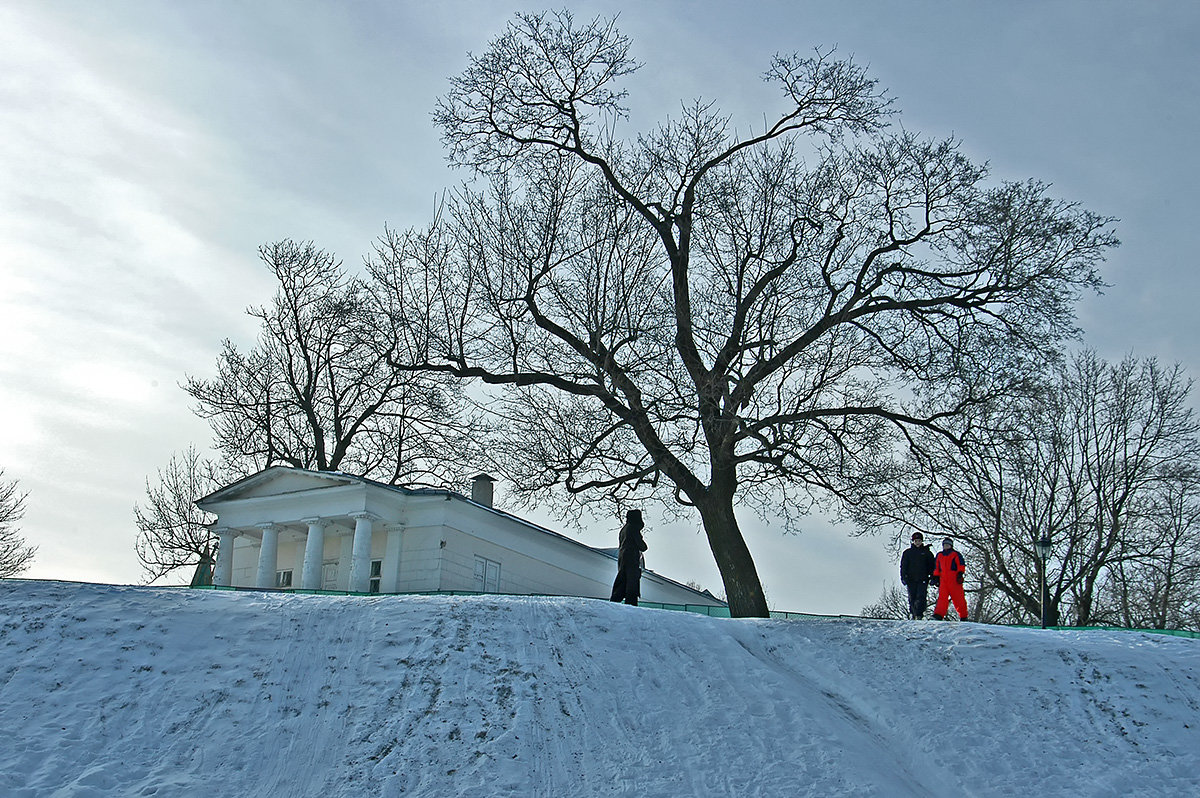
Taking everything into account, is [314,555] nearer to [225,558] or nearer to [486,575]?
[486,575]

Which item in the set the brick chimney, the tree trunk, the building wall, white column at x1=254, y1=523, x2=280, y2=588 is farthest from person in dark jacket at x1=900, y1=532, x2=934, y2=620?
white column at x1=254, y1=523, x2=280, y2=588

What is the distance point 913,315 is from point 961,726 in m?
11.8

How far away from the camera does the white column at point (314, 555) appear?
88.1 feet

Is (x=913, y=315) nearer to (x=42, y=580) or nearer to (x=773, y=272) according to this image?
(x=773, y=272)

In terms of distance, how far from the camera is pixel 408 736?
36.8ft

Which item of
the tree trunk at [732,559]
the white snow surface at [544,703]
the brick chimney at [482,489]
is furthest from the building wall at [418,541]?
the white snow surface at [544,703]

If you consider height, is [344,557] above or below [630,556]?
above

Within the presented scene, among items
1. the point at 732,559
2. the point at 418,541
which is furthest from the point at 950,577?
the point at 418,541

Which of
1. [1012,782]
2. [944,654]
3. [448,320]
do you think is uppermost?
[448,320]

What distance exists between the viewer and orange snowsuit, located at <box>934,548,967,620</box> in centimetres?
1847

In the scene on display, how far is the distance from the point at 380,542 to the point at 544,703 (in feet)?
51.7

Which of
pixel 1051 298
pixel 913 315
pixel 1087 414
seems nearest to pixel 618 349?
pixel 913 315

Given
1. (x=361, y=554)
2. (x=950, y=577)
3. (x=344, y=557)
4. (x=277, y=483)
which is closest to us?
(x=950, y=577)

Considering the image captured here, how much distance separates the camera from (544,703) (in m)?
12.3
